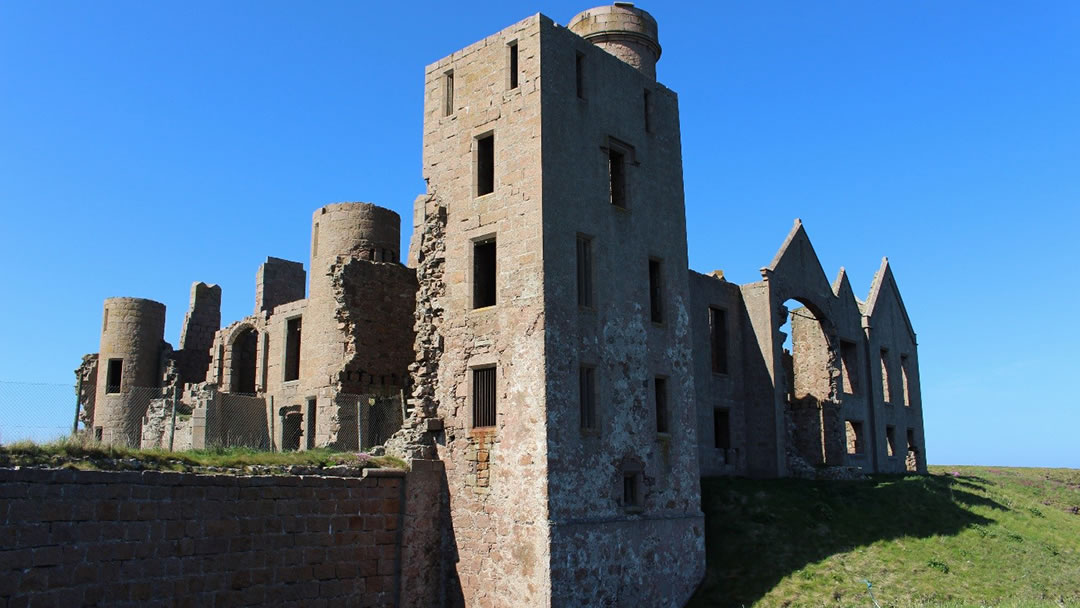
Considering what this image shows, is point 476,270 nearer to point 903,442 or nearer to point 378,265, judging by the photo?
point 378,265

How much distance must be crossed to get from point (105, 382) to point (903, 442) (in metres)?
29.7

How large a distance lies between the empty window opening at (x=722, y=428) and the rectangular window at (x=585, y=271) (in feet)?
31.6

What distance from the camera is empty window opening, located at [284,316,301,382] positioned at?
91.4 ft

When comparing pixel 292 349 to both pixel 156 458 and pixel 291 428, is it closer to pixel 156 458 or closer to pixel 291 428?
pixel 291 428

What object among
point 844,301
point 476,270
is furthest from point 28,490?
point 844,301

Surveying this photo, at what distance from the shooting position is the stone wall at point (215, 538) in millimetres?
11438

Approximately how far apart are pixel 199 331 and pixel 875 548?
26.7 m

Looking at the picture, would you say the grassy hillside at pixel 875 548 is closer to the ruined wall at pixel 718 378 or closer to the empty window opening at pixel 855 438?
the ruined wall at pixel 718 378

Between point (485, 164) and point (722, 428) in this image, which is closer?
point (485, 164)

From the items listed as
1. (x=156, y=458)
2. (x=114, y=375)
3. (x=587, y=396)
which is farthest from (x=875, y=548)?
(x=114, y=375)

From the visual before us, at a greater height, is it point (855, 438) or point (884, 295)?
point (884, 295)

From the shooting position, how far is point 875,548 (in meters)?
20.1

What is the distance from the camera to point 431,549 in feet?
55.1

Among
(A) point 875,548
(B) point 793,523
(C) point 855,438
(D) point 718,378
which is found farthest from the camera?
(C) point 855,438
